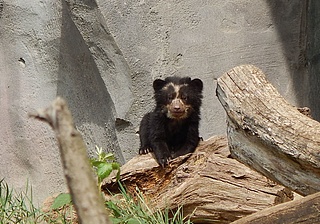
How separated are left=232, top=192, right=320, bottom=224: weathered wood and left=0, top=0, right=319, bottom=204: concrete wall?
379 centimetres

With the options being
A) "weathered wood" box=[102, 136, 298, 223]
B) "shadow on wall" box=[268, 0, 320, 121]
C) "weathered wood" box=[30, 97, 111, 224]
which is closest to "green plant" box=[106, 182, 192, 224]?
"weathered wood" box=[102, 136, 298, 223]

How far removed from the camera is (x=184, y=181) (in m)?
5.05

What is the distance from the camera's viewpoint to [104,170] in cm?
525

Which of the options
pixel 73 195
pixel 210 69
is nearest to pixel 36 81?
pixel 210 69

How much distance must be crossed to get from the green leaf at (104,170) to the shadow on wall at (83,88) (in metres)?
1.72

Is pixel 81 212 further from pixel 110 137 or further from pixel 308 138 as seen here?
pixel 110 137

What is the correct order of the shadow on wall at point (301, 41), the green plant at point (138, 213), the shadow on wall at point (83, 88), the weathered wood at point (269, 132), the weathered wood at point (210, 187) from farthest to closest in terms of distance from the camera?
1. the shadow on wall at point (301, 41)
2. the shadow on wall at point (83, 88)
3. the green plant at point (138, 213)
4. the weathered wood at point (210, 187)
5. the weathered wood at point (269, 132)

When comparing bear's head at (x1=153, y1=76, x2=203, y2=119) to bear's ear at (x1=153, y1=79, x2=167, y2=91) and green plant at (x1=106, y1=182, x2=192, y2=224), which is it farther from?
green plant at (x1=106, y1=182, x2=192, y2=224)

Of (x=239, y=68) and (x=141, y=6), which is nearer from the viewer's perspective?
(x=239, y=68)

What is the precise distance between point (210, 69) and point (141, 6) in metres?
0.97

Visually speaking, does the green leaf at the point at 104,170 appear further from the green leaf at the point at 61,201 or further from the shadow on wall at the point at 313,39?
the shadow on wall at the point at 313,39

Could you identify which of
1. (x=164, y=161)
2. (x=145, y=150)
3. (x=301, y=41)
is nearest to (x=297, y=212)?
(x=164, y=161)

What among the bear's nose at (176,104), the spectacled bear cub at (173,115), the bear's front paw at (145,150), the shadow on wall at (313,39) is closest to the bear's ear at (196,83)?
the spectacled bear cub at (173,115)

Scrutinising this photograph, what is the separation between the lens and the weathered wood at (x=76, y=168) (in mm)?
1566
